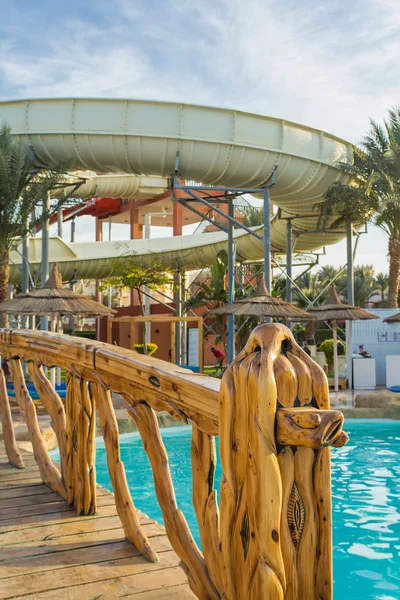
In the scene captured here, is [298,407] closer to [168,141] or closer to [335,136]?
[168,141]

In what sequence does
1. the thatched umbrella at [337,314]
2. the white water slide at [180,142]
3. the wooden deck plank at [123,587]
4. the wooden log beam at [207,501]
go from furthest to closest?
the thatched umbrella at [337,314] → the white water slide at [180,142] → the wooden deck plank at [123,587] → the wooden log beam at [207,501]

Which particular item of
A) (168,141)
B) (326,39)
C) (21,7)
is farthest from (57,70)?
(326,39)

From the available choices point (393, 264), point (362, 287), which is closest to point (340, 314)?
point (393, 264)

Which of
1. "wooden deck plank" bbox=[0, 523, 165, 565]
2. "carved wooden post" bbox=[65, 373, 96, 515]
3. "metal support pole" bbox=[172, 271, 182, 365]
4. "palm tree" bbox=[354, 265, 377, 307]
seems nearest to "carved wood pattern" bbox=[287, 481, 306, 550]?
"wooden deck plank" bbox=[0, 523, 165, 565]

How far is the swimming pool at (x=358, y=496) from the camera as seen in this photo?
4.30 m

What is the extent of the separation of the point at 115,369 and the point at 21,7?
24.8 feet

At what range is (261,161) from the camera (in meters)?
13.1

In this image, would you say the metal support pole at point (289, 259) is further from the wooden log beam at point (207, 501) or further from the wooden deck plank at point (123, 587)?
the wooden log beam at point (207, 501)

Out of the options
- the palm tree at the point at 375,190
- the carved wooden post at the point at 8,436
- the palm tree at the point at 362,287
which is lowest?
the carved wooden post at the point at 8,436

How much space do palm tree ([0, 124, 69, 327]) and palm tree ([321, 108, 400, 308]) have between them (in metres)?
6.66

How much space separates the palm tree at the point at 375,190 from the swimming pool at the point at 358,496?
20.9 ft

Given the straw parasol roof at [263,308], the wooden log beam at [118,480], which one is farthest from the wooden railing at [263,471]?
the straw parasol roof at [263,308]

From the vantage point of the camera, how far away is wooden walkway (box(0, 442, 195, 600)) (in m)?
2.14

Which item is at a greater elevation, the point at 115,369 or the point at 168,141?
the point at 168,141
